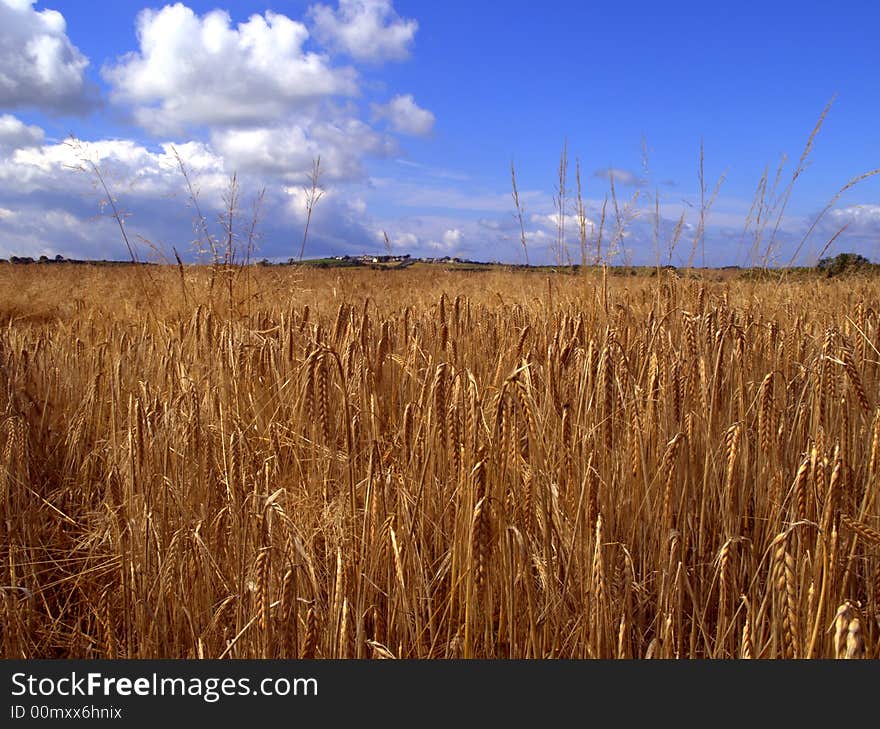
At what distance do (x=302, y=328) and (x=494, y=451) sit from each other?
6.14ft

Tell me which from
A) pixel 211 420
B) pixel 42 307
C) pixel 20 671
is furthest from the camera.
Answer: pixel 42 307

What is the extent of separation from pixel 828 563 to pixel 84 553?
216cm

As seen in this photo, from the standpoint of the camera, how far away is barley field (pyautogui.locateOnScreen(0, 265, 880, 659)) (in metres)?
1.29

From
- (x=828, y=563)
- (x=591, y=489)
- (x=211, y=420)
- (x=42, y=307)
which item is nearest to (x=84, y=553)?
(x=211, y=420)

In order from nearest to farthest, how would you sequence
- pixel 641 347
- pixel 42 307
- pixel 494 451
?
pixel 494 451 < pixel 641 347 < pixel 42 307

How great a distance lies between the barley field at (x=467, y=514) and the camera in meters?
1.29

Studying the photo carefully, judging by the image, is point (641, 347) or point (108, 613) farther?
point (641, 347)

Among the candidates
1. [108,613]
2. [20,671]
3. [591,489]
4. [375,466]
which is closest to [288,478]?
[375,466]

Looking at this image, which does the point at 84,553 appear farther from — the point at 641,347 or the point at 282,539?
the point at 641,347

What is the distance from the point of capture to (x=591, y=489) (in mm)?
1534

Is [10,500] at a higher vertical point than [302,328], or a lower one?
lower

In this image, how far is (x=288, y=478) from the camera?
2244mm

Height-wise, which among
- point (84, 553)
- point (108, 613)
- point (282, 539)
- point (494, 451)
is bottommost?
point (84, 553)

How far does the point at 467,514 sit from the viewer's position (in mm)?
1354
